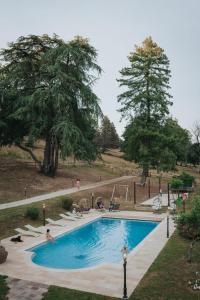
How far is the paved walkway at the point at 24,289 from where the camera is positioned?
12348 mm

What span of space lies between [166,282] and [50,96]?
2922cm

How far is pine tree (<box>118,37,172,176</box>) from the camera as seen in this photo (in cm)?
4372

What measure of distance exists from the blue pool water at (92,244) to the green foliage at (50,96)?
1244cm

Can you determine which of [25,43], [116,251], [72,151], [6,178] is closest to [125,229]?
[116,251]

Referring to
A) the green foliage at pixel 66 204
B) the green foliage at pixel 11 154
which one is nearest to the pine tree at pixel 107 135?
the green foliage at pixel 11 154

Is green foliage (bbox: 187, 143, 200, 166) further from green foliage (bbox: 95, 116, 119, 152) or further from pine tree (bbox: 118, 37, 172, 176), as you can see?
pine tree (bbox: 118, 37, 172, 176)

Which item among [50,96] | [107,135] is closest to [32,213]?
[50,96]

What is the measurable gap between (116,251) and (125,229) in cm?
536

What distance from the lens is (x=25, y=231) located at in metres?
22.1

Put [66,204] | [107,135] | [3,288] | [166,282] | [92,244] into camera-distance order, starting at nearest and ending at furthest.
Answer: [3,288] < [166,282] < [92,244] < [66,204] < [107,135]

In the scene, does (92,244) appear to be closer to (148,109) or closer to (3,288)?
(3,288)

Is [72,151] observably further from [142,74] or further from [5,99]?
[142,74]

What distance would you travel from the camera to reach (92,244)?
23.3 metres

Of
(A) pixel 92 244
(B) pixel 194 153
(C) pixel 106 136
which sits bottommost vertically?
(A) pixel 92 244
